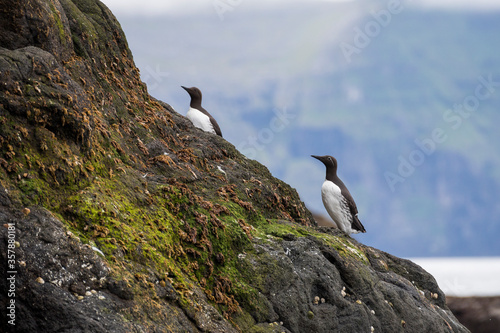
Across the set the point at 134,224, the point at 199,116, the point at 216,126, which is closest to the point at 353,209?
the point at 216,126

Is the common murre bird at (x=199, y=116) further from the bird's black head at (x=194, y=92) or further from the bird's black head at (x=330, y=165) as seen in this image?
the bird's black head at (x=330, y=165)

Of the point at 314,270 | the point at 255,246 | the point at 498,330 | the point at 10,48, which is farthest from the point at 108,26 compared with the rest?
the point at 498,330

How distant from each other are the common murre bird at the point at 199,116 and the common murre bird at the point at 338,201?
2885mm

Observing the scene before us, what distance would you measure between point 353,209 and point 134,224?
6.43 meters

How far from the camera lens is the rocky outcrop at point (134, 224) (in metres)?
4.24

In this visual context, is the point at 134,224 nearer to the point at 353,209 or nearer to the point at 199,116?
the point at 353,209

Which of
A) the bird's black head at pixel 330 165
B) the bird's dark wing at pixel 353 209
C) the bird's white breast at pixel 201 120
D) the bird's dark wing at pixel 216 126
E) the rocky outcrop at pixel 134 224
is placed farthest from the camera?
the bird's dark wing at pixel 216 126

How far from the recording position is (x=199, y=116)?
42.8 feet

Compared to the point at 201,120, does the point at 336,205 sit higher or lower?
lower

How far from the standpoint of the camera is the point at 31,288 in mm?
4059

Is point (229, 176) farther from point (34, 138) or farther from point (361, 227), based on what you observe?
point (361, 227)

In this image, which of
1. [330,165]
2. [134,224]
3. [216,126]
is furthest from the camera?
[216,126]

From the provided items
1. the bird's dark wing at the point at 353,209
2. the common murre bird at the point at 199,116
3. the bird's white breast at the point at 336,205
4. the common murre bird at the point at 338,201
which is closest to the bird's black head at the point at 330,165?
the common murre bird at the point at 338,201

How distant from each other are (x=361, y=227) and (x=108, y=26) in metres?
6.08
